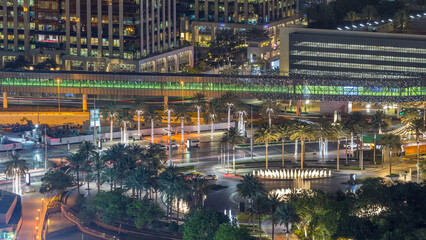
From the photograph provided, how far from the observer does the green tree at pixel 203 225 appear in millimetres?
113562

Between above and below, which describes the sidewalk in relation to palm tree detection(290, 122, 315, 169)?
below

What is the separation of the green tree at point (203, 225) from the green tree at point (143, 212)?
7229 mm

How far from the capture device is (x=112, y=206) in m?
125

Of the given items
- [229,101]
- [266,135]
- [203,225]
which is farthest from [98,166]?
[229,101]

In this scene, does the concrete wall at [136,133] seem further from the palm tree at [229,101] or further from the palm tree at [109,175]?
the palm tree at [109,175]

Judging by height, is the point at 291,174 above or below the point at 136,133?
below

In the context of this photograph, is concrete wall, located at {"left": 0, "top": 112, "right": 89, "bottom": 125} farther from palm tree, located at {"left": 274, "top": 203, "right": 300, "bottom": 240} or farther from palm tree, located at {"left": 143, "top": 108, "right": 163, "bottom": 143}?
palm tree, located at {"left": 274, "top": 203, "right": 300, "bottom": 240}

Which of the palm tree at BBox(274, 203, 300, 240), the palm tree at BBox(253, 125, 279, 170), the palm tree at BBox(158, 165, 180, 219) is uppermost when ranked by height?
the palm tree at BBox(253, 125, 279, 170)

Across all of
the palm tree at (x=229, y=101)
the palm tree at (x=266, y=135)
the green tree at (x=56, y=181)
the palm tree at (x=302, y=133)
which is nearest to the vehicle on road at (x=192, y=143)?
the palm tree at (x=229, y=101)

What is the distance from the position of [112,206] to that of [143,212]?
14.2 ft

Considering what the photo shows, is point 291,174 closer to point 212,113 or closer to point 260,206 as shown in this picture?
point 260,206

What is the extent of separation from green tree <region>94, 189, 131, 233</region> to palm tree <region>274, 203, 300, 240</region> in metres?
22.7

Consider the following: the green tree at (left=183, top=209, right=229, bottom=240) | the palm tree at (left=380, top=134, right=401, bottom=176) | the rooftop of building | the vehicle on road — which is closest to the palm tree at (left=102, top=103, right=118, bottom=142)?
the vehicle on road

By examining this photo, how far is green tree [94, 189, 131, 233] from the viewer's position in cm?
12462
